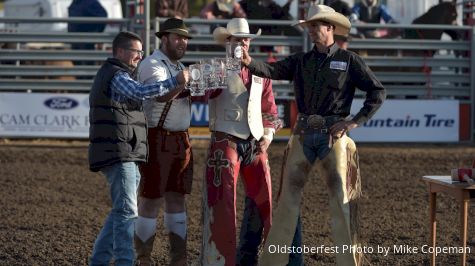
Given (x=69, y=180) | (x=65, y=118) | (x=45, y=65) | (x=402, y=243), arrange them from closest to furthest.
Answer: (x=402, y=243), (x=69, y=180), (x=65, y=118), (x=45, y=65)

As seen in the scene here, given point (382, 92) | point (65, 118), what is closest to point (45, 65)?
point (65, 118)

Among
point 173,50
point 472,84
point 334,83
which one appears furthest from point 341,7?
point 334,83

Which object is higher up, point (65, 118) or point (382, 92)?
point (382, 92)

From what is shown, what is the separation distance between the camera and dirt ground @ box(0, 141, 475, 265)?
28.5ft

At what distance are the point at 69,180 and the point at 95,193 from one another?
986 millimetres

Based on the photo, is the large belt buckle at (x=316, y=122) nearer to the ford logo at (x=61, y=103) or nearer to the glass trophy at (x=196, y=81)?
the glass trophy at (x=196, y=81)

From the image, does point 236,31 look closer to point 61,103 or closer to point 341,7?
point 61,103

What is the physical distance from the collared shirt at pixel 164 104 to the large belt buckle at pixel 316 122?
40.9 inches

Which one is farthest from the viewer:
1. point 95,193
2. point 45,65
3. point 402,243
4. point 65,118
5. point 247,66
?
point 45,65

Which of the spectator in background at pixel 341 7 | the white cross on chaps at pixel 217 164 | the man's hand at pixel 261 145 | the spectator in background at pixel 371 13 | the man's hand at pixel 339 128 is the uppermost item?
the spectator in background at pixel 341 7

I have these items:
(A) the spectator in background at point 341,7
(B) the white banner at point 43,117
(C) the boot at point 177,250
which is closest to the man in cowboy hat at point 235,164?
(C) the boot at point 177,250

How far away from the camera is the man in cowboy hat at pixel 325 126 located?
7.36 meters

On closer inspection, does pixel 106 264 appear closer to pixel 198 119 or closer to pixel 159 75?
pixel 159 75

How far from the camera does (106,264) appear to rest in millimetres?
7527
